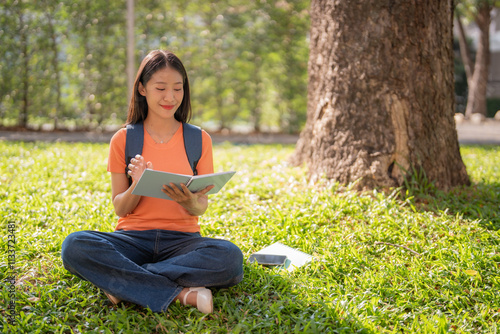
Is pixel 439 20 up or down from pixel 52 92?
up

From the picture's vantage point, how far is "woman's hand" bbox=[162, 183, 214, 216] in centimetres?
241

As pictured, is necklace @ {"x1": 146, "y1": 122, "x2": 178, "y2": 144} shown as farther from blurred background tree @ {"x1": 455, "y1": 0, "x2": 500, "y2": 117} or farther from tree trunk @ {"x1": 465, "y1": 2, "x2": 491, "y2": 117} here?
tree trunk @ {"x1": 465, "y1": 2, "x2": 491, "y2": 117}

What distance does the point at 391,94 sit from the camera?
4090 mm

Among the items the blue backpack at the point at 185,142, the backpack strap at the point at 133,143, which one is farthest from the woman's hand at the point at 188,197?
the backpack strap at the point at 133,143

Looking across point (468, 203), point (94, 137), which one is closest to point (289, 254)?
point (468, 203)

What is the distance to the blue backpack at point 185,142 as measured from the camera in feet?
8.71

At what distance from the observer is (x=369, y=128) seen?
4.12 metres

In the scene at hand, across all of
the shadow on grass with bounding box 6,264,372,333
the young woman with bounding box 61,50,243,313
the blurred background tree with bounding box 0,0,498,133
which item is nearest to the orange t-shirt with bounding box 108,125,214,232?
the young woman with bounding box 61,50,243,313

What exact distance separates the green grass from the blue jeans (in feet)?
0.38

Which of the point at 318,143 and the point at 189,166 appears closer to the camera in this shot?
the point at 189,166

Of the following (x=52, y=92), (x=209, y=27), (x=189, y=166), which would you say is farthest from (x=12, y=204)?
(x=209, y=27)

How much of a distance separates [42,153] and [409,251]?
16.7 ft

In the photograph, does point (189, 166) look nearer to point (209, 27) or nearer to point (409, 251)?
point (409, 251)

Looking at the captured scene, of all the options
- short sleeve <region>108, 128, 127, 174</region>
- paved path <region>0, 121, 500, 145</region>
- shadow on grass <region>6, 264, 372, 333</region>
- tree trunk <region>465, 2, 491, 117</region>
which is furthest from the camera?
tree trunk <region>465, 2, 491, 117</region>
